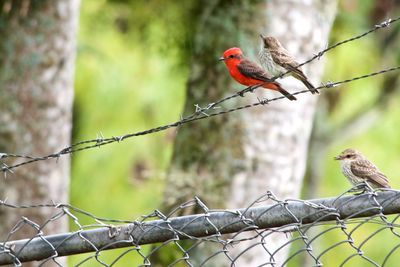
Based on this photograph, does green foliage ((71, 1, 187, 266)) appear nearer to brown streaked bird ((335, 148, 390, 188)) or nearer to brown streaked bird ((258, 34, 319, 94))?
brown streaked bird ((258, 34, 319, 94))

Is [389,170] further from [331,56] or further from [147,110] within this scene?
[147,110]

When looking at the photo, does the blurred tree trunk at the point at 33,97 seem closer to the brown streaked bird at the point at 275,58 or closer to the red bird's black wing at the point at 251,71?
the brown streaked bird at the point at 275,58

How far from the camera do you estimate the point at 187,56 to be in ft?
27.9

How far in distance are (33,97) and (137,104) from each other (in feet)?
14.5

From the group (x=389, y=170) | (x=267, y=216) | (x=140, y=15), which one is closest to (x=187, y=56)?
(x=140, y=15)

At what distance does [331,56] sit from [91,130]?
113 inches

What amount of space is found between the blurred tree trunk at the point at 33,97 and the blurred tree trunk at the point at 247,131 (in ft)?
3.17

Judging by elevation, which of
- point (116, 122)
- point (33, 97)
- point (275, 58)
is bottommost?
point (275, 58)

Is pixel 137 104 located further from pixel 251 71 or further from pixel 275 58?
pixel 251 71

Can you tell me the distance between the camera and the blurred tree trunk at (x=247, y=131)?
666cm

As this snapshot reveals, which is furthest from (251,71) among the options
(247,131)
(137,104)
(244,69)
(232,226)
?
(137,104)

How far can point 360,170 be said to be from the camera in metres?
4.45

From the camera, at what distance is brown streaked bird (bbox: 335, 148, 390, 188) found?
4.38 metres

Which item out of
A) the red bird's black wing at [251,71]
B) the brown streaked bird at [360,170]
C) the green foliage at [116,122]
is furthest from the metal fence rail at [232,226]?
the green foliage at [116,122]
